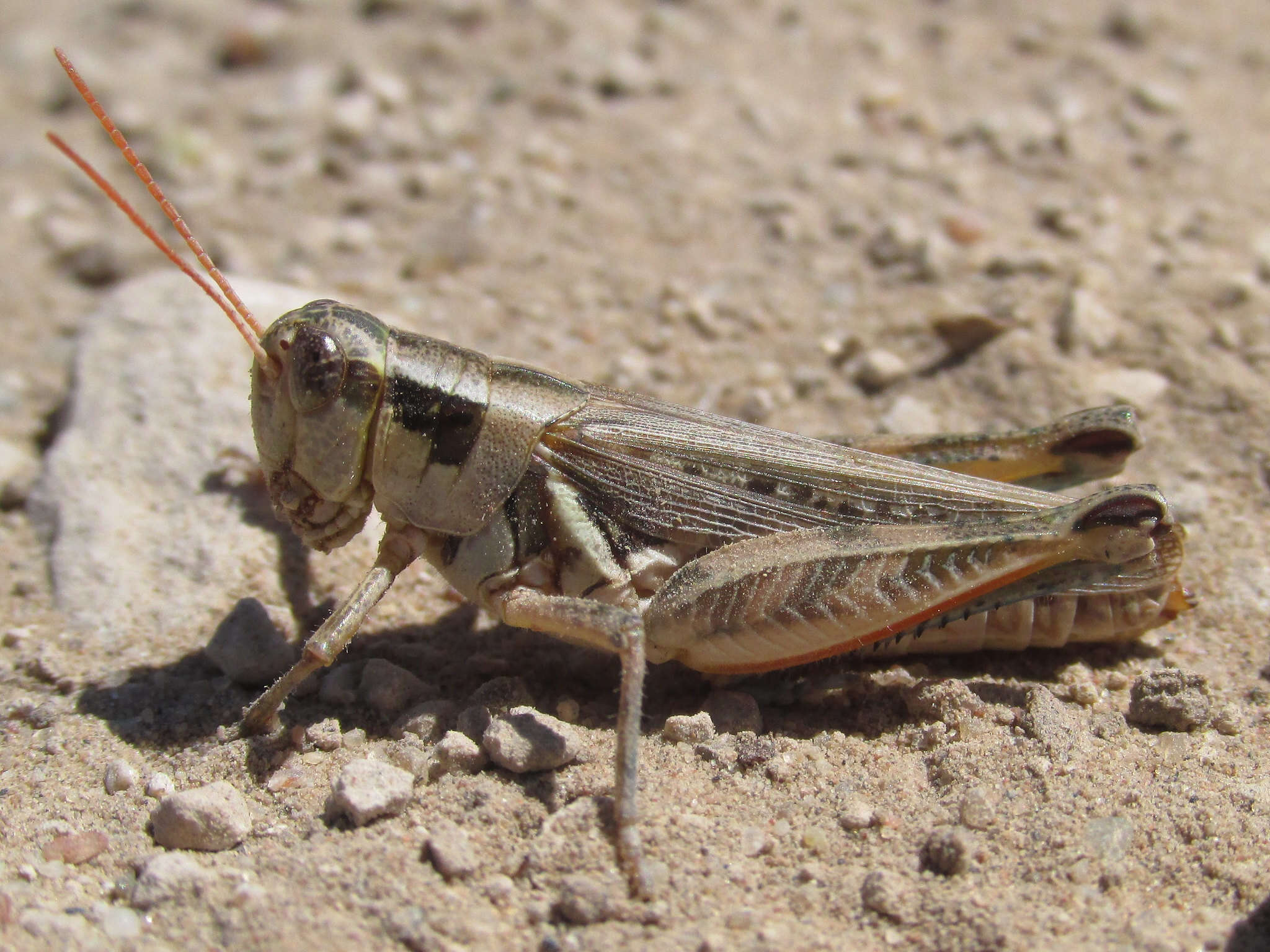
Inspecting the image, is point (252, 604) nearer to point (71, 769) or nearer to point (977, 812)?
point (71, 769)

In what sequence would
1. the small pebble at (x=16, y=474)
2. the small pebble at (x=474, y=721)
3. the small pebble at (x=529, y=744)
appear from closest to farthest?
the small pebble at (x=529, y=744) < the small pebble at (x=474, y=721) < the small pebble at (x=16, y=474)

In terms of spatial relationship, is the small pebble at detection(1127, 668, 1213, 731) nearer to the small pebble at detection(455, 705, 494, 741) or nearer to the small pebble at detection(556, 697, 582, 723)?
the small pebble at detection(556, 697, 582, 723)

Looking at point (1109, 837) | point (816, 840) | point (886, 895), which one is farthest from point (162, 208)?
point (1109, 837)

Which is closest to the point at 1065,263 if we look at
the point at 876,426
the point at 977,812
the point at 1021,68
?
the point at 876,426

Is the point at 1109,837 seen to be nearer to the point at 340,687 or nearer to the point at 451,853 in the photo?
the point at 451,853

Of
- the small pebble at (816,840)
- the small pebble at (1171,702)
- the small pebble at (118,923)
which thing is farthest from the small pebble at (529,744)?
the small pebble at (1171,702)

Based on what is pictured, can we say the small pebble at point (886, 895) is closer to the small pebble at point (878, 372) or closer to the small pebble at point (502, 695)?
the small pebble at point (502, 695)
